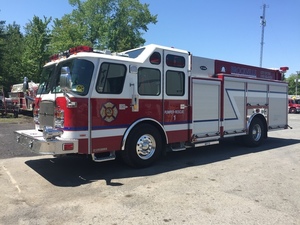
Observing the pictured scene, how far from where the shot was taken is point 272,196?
5.21 metres

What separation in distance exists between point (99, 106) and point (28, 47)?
26749 millimetres

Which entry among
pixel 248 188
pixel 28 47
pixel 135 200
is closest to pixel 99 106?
pixel 135 200

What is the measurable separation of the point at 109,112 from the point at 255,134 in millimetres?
5983

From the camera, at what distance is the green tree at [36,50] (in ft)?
93.6

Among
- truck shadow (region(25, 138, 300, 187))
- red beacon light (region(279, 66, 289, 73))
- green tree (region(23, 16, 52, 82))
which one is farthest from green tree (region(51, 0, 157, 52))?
truck shadow (region(25, 138, 300, 187))

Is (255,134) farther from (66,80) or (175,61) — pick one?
(66,80)

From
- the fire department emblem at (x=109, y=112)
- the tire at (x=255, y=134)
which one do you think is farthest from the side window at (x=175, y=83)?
→ the tire at (x=255, y=134)

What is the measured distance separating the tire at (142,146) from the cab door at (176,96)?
42cm

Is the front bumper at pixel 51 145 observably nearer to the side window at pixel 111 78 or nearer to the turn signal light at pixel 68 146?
the turn signal light at pixel 68 146

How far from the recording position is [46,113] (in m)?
6.73

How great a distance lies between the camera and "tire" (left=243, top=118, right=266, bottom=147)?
32.7 ft

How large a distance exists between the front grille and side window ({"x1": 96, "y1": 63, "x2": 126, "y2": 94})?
3.77 ft

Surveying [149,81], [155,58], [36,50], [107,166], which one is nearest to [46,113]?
[107,166]

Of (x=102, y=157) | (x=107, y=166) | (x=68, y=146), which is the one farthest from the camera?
(x=107, y=166)
